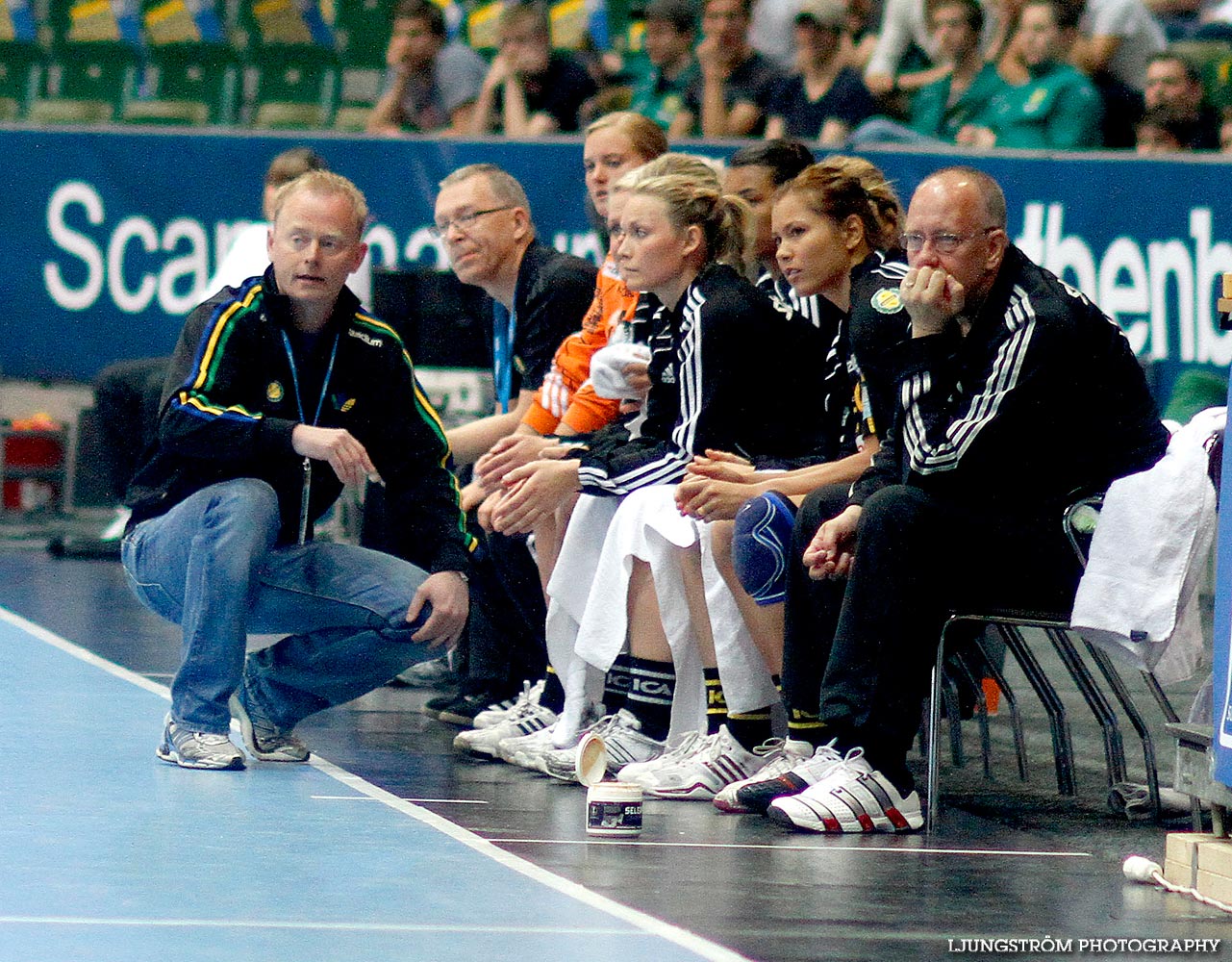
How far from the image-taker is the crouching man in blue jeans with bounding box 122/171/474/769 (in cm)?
495

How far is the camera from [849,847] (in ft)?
14.3

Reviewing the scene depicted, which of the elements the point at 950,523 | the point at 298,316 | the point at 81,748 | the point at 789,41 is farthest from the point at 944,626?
the point at 789,41

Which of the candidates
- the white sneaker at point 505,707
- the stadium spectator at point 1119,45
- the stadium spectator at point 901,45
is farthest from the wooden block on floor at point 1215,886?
the stadium spectator at point 901,45

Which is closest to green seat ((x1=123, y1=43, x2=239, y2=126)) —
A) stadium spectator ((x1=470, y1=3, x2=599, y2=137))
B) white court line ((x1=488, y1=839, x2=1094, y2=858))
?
stadium spectator ((x1=470, y1=3, x2=599, y2=137))

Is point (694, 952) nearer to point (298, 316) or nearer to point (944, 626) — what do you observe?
point (944, 626)

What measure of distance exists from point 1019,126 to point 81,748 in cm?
689

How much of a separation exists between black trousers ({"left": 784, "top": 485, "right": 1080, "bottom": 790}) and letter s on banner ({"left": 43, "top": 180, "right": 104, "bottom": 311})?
671cm

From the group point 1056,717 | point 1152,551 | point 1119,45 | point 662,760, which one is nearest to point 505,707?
point 662,760

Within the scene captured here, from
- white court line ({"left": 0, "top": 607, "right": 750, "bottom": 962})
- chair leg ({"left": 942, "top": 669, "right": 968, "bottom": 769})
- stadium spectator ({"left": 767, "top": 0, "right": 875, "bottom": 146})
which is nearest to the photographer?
white court line ({"left": 0, "top": 607, "right": 750, "bottom": 962})

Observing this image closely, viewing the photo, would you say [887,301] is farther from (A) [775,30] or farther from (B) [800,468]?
(A) [775,30]

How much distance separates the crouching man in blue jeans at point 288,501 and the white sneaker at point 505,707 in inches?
18.8

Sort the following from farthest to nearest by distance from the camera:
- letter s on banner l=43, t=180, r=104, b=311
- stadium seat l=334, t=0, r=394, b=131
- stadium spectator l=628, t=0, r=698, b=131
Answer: stadium seat l=334, t=0, r=394, b=131
stadium spectator l=628, t=0, r=698, b=131
letter s on banner l=43, t=180, r=104, b=311

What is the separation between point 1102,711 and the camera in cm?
520

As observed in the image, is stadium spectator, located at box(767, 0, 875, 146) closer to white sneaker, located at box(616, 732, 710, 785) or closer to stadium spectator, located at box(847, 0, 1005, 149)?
stadium spectator, located at box(847, 0, 1005, 149)
